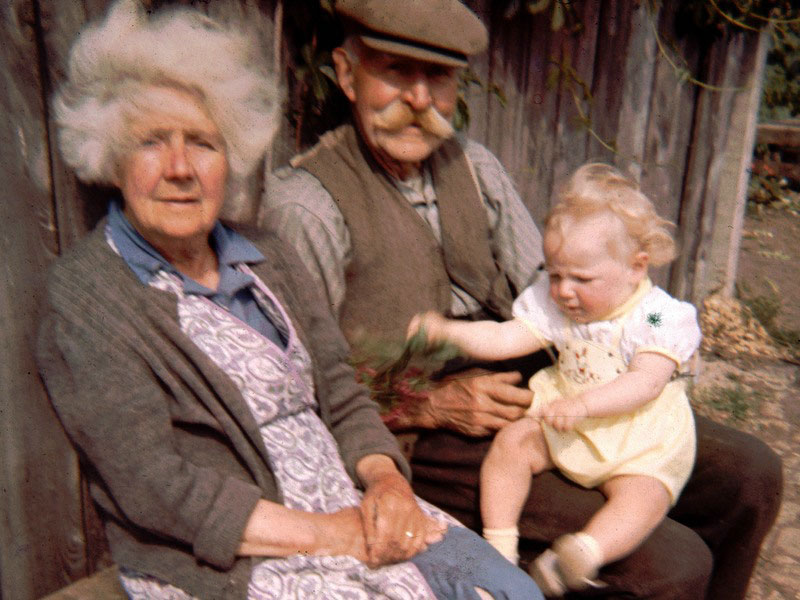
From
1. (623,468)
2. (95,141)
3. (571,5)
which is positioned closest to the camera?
(95,141)

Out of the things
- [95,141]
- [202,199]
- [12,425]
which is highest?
[95,141]

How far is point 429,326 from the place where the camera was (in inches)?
90.8

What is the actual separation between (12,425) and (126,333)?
45 centimetres

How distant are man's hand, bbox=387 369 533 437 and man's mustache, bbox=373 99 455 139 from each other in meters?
0.79

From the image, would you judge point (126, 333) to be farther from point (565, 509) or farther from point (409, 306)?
point (565, 509)

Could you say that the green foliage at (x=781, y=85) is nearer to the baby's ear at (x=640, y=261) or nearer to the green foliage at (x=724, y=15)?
the green foliage at (x=724, y=15)

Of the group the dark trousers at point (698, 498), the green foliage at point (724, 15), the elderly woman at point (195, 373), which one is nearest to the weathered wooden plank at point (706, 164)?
the green foliage at point (724, 15)

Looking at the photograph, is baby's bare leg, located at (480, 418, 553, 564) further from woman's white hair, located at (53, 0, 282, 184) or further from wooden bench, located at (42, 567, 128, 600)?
woman's white hair, located at (53, 0, 282, 184)

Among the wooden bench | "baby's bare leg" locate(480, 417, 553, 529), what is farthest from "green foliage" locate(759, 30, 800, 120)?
the wooden bench

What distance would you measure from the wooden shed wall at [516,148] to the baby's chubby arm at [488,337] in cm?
80

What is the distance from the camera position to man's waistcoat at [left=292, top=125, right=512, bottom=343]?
228 cm

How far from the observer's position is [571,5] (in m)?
3.45

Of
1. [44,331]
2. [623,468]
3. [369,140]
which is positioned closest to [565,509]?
[623,468]

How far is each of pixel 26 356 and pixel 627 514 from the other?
154cm
